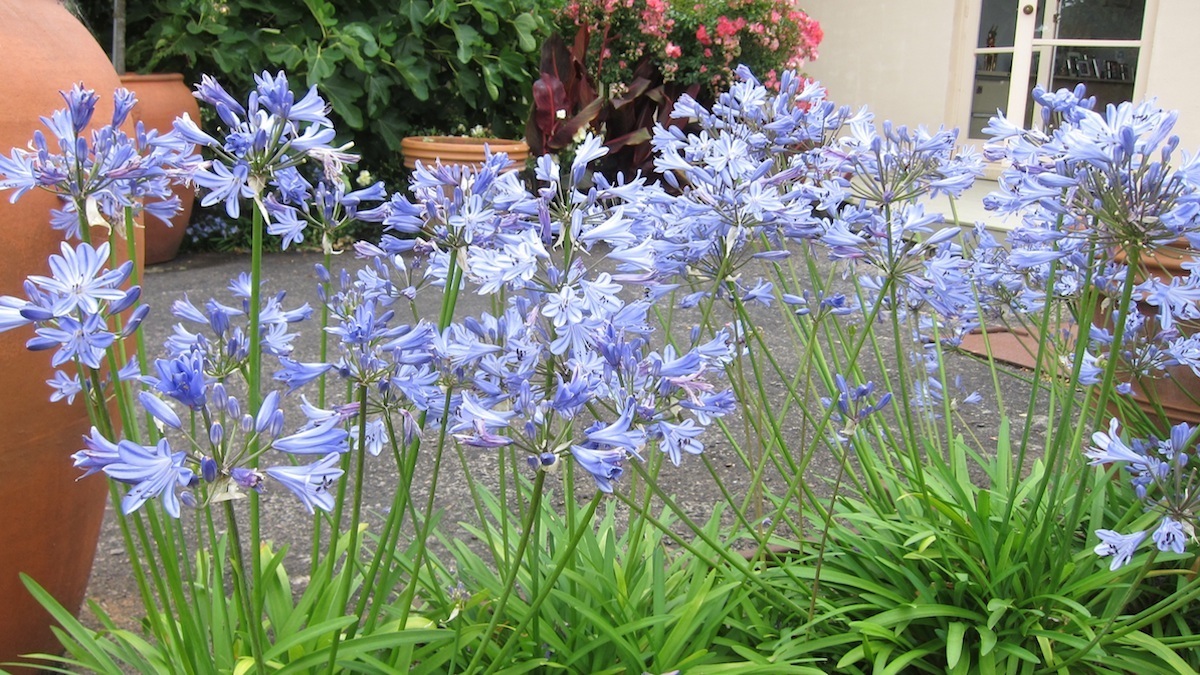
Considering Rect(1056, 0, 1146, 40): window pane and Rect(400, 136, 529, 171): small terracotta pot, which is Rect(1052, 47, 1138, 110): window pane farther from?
Rect(400, 136, 529, 171): small terracotta pot

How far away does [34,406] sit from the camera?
1.77 metres

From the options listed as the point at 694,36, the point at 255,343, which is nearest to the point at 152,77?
the point at 694,36

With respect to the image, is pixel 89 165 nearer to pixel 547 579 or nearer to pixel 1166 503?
pixel 547 579

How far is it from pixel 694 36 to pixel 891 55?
148cm

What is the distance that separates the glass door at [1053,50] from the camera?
629cm

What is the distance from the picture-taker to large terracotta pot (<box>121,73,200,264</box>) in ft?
19.4

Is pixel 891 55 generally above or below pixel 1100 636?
above

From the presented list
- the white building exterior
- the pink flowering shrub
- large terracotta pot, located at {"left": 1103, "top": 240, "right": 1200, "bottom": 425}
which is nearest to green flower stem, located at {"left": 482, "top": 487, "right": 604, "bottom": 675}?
large terracotta pot, located at {"left": 1103, "top": 240, "right": 1200, "bottom": 425}

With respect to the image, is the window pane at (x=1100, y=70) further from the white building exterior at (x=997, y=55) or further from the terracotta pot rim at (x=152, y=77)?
the terracotta pot rim at (x=152, y=77)

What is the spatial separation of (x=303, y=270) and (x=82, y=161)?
5098mm

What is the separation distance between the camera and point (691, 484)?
3.31 m

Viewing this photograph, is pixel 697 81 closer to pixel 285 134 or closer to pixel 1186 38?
pixel 1186 38

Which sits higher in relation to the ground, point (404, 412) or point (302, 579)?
point (404, 412)

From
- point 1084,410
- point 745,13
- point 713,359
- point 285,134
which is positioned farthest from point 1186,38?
point 285,134
